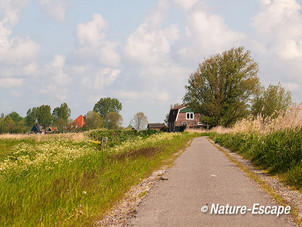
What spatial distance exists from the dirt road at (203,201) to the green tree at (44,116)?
393 ft

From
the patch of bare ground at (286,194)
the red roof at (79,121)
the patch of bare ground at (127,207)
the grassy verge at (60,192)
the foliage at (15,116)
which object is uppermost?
the foliage at (15,116)

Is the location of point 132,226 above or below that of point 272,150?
below

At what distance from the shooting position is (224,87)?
174 ft

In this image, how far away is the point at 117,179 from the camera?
8.01 m

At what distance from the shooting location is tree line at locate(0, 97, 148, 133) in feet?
334

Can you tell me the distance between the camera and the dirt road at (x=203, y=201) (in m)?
4.88

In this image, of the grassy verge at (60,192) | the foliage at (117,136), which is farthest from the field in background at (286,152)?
the foliage at (117,136)

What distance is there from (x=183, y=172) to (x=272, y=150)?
11.1 feet

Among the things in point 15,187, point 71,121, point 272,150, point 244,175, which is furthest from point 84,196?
point 71,121

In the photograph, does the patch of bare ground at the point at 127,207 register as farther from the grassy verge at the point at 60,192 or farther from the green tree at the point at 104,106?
the green tree at the point at 104,106

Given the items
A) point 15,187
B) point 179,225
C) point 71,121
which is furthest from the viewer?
point 71,121

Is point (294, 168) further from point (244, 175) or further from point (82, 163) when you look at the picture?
point (82, 163)

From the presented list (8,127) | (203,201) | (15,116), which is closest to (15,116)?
(15,116)

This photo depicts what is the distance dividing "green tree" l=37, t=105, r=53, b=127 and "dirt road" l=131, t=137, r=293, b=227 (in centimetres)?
11985
